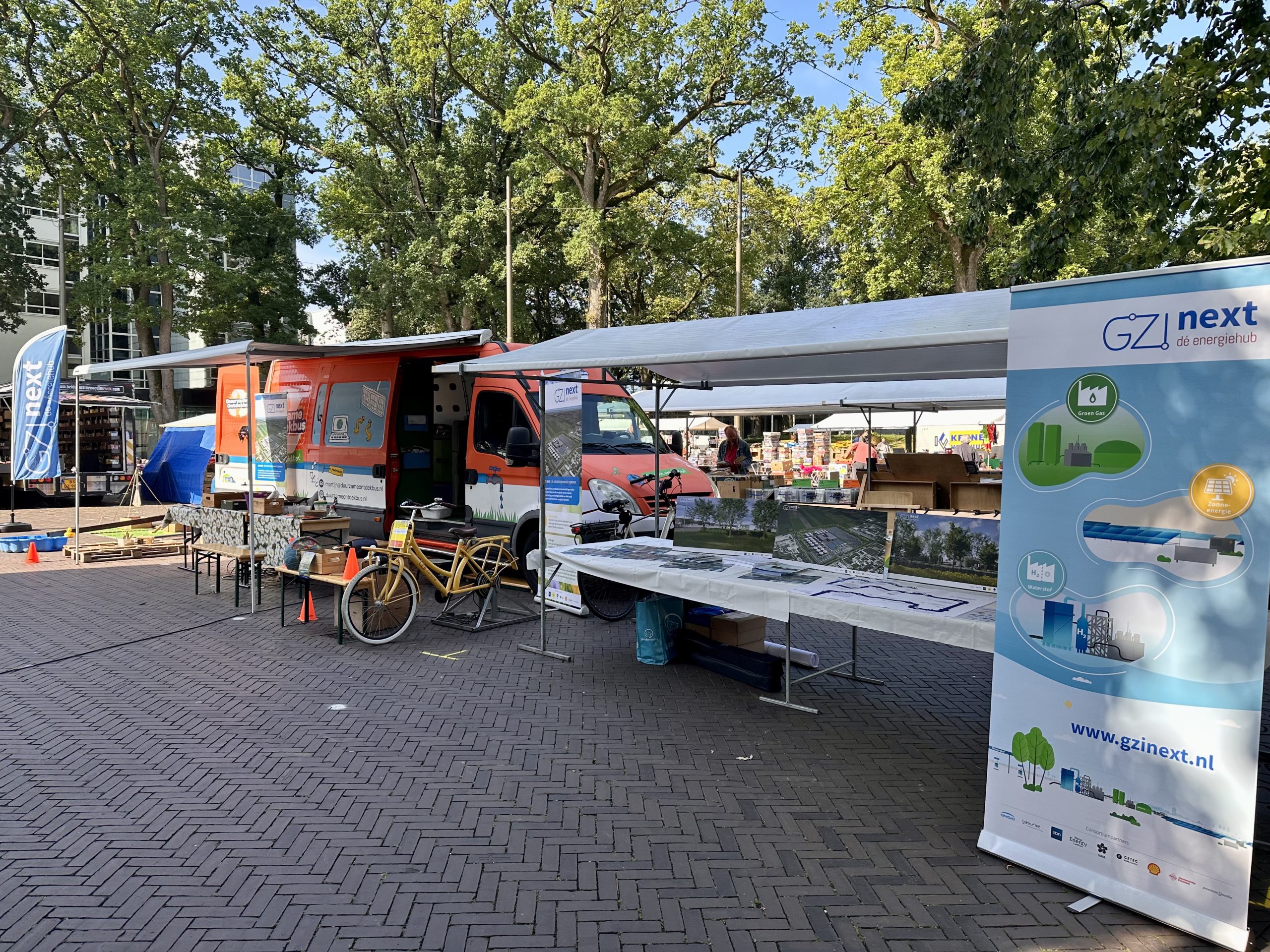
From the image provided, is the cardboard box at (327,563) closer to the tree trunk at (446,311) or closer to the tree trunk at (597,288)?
the tree trunk at (597,288)

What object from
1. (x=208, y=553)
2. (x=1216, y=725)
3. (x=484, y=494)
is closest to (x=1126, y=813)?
(x=1216, y=725)

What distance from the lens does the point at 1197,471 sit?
2.99 meters

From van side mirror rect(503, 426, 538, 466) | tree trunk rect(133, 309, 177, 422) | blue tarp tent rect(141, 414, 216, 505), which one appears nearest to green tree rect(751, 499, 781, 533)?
van side mirror rect(503, 426, 538, 466)

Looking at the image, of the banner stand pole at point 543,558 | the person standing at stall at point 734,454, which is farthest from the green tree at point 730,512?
the person standing at stall at point 734,454

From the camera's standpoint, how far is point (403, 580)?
24.4 feet

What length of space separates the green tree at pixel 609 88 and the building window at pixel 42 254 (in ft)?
52.5

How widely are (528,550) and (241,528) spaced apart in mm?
2962

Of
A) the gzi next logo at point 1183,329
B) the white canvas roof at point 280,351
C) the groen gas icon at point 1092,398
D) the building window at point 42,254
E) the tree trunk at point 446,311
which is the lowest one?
the groen gas icon at point 1092,398

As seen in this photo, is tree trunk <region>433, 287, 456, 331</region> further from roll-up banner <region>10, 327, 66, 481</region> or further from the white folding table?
the white folding table

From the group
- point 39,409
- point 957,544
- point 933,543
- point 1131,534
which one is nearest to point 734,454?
point 39,409

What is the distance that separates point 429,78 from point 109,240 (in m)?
10.7

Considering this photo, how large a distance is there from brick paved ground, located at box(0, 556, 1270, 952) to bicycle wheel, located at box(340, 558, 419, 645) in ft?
1.71

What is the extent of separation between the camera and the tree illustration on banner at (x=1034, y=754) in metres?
3.41

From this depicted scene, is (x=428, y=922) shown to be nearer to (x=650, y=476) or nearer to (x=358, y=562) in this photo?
(x=358, y=562)
